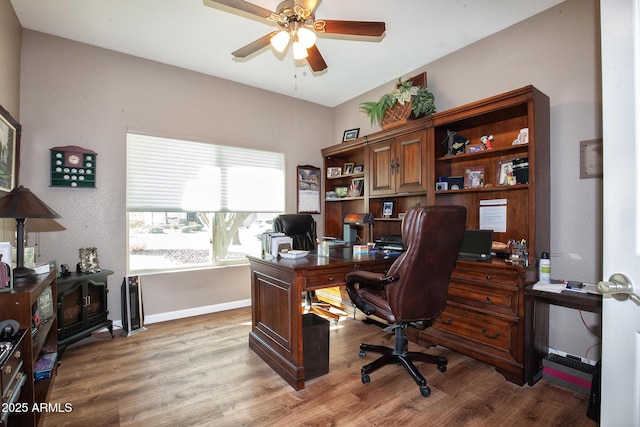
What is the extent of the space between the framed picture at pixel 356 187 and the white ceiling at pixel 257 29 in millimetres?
1332

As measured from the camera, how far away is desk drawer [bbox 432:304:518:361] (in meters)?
2.14

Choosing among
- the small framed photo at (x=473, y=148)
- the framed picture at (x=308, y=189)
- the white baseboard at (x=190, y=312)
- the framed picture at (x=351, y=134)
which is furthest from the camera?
the framed picture at (x=308, y=189)

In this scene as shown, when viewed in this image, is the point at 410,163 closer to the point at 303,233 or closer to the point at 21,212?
the point at 303,233

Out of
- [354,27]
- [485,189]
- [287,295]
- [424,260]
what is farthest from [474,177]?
[287,295]

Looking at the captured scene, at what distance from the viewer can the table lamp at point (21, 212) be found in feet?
5.92

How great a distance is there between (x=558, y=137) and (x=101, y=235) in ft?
14.1

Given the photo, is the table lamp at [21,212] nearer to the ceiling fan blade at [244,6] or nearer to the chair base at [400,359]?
the ceiling fan blade at [244,6]

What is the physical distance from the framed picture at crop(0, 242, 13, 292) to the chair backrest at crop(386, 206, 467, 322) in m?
2.13

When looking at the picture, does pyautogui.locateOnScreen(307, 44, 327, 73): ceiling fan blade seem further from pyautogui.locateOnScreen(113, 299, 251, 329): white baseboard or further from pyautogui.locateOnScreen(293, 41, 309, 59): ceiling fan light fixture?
pyautogui.locateOnScreen(113, 299, 251, 329): white baseboard

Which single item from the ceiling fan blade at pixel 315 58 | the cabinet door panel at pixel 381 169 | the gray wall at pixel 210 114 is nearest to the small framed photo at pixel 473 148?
the gray wall at pixel 210 114

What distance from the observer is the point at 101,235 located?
3.06m

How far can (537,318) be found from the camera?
217cm

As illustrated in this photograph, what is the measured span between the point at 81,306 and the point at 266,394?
1.92m

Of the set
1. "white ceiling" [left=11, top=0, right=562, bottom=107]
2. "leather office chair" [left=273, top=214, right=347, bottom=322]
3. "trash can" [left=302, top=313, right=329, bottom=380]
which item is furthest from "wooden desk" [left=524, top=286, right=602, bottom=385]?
"white ceiling" [left=11, top=0, right=562, bottom=107]
